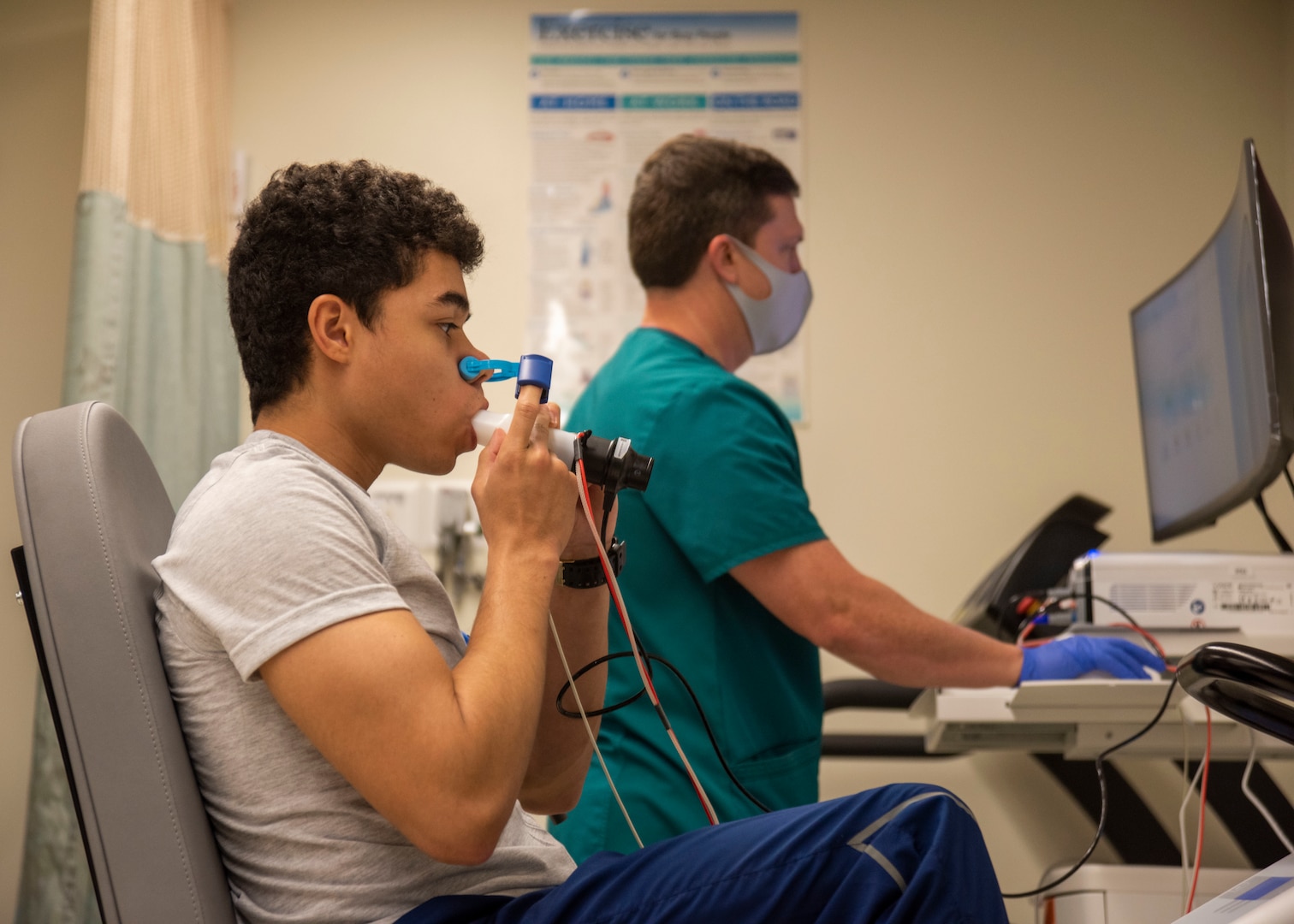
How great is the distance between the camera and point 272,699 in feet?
2.77

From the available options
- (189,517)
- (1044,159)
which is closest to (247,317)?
(189,517)

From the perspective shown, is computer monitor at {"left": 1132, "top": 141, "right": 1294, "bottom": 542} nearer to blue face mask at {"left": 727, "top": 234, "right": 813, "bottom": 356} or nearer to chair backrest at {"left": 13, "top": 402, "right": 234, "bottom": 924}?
blue face mask at {"left": 727, "top": 234, "right": 813, "bottom": 356}

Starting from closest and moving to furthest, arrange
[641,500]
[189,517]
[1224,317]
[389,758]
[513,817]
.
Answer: [389,758]
[189,517]
[513,817]
[641,500]
[1224,317]

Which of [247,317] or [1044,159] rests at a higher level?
[1044,159]

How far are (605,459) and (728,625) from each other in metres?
0.46

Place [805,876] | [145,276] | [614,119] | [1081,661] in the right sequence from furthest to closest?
[614,119]
[145,276]
[1081,661]
[805,876]

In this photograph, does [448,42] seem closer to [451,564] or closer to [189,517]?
[451,564]

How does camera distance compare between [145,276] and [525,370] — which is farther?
[145,276]

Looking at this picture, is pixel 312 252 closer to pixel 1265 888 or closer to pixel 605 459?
pixel 605 459

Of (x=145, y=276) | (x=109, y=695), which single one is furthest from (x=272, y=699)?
(x=145, y=276)

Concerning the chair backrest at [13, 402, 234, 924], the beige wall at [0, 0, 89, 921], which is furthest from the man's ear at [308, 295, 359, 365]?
the beige wall at [0, 0, 89, 921]

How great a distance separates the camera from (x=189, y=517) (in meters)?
0.87

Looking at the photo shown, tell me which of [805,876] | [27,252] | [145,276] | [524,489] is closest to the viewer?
[805,876]

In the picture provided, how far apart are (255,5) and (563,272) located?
1053 mm
